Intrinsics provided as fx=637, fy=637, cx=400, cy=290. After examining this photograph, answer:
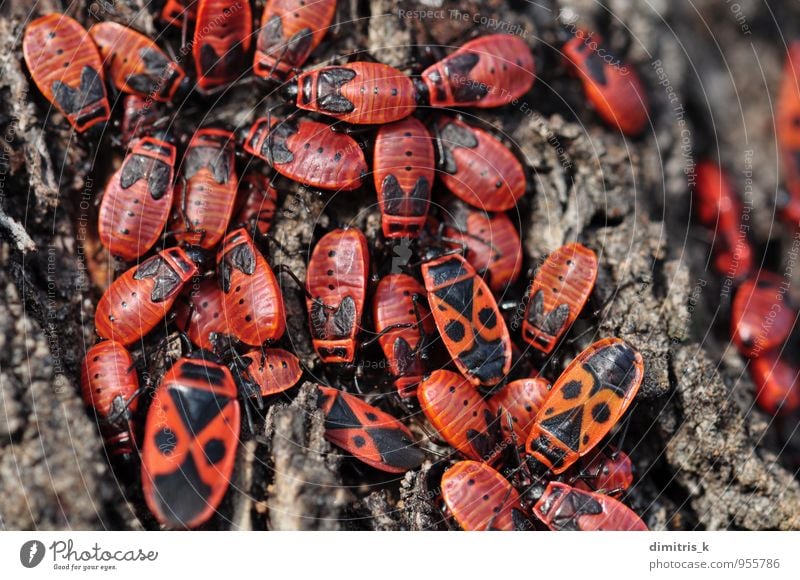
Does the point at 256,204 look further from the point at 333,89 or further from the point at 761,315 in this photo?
the point at 761,315

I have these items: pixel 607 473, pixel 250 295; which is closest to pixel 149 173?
pixel 250 295

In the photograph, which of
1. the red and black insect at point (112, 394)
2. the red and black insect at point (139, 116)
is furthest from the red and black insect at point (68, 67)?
the red and black insect at point (112, 394)

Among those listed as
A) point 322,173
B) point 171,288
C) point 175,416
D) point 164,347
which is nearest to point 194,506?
point 175,416

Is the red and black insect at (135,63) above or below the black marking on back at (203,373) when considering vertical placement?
above

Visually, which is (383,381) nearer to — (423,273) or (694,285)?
(423,273)

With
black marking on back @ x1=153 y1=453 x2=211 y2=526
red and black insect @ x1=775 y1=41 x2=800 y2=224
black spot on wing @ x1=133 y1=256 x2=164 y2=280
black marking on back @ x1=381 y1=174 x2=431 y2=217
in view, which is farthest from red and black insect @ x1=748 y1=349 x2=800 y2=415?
black spot on wing @ x1=133 y1=256 x2=164 y2=280

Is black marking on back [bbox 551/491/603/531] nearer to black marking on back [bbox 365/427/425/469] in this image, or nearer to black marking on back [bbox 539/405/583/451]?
black marking on back [bbox 539/405/583/451]

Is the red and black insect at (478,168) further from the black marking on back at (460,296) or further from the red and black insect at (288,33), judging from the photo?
the red and black insect at (288,33)
